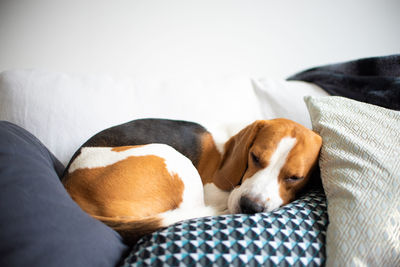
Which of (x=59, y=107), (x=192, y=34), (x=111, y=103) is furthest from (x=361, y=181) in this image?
(x=192, y=34)

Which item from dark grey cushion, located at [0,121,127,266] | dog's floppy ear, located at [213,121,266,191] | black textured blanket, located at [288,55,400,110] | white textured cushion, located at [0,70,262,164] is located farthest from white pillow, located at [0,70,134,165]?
black textured blanket, located at [288,55,400,110]

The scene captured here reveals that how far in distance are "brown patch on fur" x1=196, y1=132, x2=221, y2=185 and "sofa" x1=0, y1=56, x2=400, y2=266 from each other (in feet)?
1.53

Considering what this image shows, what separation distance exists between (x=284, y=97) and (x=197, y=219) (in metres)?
1.32

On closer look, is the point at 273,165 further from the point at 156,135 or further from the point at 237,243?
the point at 156,135

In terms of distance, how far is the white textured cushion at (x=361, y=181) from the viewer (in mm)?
884

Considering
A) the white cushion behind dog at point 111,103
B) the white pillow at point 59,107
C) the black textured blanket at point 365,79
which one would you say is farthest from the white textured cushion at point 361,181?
the white pillow at point 59,107

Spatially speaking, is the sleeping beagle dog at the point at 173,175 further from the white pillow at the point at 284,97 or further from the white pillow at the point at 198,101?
Result: the white pillow at the point at 284,97

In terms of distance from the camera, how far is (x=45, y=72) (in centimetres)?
176

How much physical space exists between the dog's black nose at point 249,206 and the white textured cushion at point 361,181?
0.31 m

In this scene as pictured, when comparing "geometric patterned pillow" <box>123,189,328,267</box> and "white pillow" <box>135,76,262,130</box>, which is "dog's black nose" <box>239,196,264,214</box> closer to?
"geometric patterned pillow" <box>123,189,328,267</box>

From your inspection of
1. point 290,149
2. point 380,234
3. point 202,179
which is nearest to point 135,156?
point 202,179

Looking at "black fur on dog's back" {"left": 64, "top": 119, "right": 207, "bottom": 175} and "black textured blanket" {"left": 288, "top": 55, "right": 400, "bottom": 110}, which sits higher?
"black textured blanket" {"left": 288, "top": 55, "right": 400, "bottom": 110}

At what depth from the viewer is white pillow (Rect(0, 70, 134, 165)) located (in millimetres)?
1575

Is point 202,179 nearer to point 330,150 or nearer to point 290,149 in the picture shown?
point 290,149
